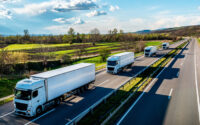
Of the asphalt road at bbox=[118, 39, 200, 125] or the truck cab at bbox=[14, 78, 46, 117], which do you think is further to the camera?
the truck cab at bbox=[14, 78, 46, 117]

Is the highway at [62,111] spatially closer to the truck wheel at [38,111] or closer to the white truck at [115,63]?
the truck wheel at [38,111]

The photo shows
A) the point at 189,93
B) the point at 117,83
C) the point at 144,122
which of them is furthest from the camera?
the point at 117,83

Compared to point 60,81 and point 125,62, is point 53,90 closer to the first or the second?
point 60,81

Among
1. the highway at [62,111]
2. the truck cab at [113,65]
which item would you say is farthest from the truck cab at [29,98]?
the truck cab at [113,65]

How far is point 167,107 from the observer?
15258 mm

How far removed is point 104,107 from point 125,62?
18.6 m

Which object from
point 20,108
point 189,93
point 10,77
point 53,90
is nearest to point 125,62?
point 189,93

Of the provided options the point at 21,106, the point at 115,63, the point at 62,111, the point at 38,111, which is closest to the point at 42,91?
the point at 38,111

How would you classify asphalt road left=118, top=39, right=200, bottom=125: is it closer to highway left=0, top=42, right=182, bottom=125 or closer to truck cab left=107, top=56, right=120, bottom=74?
highway left=0, top=42, right=182, bottom=125

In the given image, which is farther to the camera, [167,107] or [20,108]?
[167,107]

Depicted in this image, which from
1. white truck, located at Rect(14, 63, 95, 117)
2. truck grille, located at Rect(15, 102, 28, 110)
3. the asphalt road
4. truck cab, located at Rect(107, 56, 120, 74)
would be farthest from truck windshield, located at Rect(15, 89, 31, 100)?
truck cab, located at Rect(107, 56, 120, 74)

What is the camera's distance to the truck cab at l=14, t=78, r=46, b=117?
44.4 feet

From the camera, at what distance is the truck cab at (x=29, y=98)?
13.5 m

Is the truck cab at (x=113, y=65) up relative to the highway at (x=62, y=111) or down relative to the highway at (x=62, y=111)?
up
